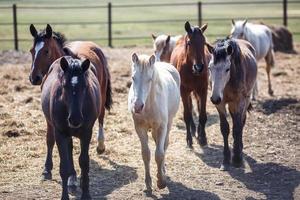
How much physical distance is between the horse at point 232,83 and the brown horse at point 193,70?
0.60 metres

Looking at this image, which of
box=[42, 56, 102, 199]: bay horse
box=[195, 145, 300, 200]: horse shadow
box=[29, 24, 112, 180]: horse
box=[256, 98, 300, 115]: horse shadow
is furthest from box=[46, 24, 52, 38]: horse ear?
box=[256, 98, 300, 115]: horse shadow

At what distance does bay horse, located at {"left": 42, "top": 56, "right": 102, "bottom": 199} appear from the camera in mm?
5148

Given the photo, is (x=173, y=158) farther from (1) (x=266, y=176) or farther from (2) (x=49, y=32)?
(2) (x=49, y=32)

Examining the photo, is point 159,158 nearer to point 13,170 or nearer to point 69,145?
point 69,145

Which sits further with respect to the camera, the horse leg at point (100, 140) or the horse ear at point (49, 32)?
the horse leg at point (100, 140)

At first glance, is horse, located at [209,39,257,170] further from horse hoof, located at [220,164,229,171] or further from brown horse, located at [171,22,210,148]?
brown horse, located at [171,22,210,148]

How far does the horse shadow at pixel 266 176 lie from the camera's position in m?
6.14

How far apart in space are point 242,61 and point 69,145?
8.20 ft

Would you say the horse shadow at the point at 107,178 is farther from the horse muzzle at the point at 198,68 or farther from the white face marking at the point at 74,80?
the horse muzzle at the point at 198,68

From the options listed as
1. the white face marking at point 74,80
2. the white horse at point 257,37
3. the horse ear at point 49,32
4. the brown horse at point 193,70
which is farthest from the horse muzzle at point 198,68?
the white horse at point 257,37

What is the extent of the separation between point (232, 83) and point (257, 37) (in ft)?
15.9

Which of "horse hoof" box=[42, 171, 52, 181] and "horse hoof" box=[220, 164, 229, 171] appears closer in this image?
"horse hoof" box=[42, 171, 52, 181]

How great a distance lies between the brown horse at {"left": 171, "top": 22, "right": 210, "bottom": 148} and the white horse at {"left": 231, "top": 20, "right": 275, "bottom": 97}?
3220 mm

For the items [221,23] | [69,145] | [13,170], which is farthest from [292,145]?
[221,23]
